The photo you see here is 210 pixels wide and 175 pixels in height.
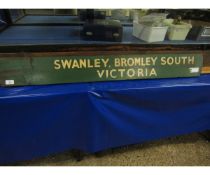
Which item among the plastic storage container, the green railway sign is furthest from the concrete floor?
the plastic storage container

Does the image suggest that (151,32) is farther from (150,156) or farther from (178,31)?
(150,156)

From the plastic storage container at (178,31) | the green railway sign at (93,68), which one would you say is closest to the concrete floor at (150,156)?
the green railway sign at (93,68)

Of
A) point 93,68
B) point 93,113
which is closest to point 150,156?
point 93,113

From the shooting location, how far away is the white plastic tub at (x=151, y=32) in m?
1.11

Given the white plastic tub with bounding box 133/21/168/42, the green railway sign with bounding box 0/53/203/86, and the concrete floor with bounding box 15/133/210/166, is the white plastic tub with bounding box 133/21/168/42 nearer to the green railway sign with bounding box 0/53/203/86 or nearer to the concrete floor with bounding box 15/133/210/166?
the green railway sign with bounding box 0/53/203/86

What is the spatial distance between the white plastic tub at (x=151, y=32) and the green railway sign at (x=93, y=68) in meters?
0.10

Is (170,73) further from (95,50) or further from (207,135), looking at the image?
(207,135)

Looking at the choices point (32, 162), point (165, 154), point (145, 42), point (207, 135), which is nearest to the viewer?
point (145, 42)

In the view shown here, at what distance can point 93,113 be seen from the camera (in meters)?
1.08

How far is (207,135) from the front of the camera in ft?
5.47

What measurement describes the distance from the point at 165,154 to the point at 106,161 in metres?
0.43

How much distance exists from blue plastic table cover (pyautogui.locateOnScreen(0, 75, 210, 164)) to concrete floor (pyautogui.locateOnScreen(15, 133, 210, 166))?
9.5 inches

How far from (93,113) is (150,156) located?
651 mm

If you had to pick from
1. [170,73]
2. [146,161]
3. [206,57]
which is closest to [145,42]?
[170,73]
